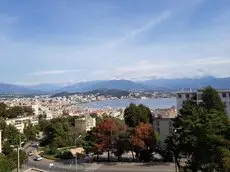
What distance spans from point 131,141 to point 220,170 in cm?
1692

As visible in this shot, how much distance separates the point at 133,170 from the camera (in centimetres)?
3638

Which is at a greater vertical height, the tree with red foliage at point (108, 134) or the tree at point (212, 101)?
the tree at point (212, 101)

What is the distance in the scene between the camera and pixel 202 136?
91.5 ft

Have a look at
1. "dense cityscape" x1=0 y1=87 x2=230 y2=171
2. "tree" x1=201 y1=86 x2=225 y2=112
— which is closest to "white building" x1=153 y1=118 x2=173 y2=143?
"dense cityscape" x1=0 y1=87 x2=230 y2=171

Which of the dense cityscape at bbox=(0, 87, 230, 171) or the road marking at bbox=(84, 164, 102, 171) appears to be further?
the road marking at bbox=(84, 164, 102, 171)

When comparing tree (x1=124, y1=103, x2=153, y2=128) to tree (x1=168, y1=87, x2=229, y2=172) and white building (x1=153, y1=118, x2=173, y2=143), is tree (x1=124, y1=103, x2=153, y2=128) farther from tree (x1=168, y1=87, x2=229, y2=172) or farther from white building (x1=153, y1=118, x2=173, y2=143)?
tree (x1=168, y1=87, x2=229, y2=172)

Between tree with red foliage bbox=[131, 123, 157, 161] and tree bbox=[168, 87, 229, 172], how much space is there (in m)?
3.47

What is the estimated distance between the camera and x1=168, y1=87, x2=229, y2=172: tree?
955 inches

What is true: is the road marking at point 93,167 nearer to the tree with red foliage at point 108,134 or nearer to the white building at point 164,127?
the tree with red foliage at point 108,134

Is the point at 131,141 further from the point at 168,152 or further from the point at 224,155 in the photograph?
the point at 224,155

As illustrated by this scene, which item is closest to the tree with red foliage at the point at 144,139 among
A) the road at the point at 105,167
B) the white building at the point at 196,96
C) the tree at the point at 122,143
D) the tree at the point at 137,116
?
the tree at the point at 122,143

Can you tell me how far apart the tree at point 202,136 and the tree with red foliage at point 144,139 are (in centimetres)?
347

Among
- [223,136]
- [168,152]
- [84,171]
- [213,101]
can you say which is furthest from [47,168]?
[223,136]

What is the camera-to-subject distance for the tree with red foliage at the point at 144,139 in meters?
Answer: 38.6
